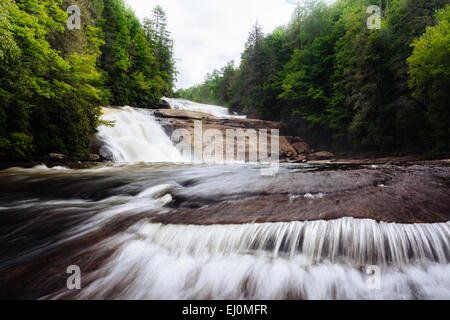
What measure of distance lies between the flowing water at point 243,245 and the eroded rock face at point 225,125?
42.2ft

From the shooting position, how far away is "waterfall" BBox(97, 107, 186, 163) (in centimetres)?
1167

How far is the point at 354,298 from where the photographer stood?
1549 millimetres

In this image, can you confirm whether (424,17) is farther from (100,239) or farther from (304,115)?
(100,239)

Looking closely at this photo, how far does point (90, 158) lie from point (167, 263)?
984 cm

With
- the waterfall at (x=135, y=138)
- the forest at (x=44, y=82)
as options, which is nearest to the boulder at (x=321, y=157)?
the waterfall at (x=135, y=138)

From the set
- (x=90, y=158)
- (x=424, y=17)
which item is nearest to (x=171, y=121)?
(x=90, y=158)

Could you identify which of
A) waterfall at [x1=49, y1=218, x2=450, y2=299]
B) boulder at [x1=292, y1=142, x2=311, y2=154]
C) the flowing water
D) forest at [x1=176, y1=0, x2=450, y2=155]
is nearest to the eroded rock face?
boulder at [x1=292, y1=142, x2=311, y2=154]

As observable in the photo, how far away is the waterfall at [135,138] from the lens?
460 inches

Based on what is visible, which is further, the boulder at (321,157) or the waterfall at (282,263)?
the boulder at (321,157)

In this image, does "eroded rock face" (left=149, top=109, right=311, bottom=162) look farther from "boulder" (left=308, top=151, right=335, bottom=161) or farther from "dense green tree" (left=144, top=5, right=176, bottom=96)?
"dense green tree" (left=144, top=5, right=176, bottom=96)

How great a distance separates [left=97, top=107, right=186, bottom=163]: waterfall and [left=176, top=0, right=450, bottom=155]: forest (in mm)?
14551

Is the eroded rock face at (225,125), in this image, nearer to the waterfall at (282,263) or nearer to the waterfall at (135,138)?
the waterfall at (135,138)

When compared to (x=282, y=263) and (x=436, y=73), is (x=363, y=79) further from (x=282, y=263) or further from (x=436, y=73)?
(x=282, y=263)
